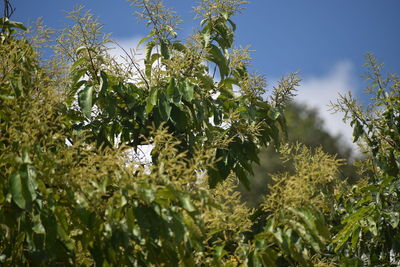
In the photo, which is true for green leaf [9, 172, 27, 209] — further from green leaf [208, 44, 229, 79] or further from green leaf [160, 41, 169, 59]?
green leaf [208, 44, 229, 79]

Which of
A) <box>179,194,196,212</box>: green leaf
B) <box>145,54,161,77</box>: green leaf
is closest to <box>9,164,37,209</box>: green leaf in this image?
<box>179,194,196,212</box>: green leaf

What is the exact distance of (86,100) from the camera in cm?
252

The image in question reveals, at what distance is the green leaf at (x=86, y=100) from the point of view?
2.50 meters

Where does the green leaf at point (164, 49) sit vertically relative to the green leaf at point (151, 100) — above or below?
above

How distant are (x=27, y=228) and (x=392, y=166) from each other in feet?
6.60

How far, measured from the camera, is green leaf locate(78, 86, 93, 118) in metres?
2.50

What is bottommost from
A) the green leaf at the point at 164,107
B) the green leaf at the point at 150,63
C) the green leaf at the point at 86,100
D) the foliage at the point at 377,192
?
the foliage at the point at 377,192

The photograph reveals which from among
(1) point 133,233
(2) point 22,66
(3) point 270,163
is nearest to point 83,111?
(2) point 22,66

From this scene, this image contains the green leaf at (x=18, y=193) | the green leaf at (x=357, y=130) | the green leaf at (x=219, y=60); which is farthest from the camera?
the green leaf at (x=357, y=130)

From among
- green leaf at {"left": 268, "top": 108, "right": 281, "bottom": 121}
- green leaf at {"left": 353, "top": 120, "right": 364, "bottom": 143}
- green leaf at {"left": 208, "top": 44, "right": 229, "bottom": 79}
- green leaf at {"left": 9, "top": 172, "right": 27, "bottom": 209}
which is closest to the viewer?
green leaf at {"left": 9, "top": 172, "right": 27, "bottom": 209}

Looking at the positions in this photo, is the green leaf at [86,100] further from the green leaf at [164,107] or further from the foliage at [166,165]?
the green leaf at [164,107]

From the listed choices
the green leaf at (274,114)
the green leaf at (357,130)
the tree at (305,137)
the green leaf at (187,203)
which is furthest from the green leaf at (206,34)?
the tree at (305,137)

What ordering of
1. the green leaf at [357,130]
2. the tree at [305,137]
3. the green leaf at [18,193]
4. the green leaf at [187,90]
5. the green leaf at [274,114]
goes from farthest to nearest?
1. the tree at [305,137]
2. the green leaf at [357,130]
3. the green leaf at [274,114]
4. the green leaf at [187,90]
5. the green leaf at [18,193]

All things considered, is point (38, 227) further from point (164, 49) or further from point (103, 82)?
point (164, 49)
